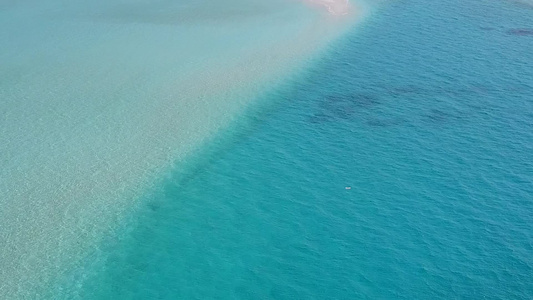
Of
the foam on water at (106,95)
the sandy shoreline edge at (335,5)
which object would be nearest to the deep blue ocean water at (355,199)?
the foam on water at (106,95)

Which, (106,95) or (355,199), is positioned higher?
(106,95)

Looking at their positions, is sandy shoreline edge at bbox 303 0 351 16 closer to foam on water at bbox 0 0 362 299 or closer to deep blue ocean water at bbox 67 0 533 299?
foam on water at bbox 0 0 362 299

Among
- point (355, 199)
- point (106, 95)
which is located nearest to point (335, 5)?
point (106, 95)

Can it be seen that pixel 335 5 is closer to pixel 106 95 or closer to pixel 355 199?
pixel 106 95

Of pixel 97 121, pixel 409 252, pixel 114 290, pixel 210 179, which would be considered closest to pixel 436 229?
pixel 409 252

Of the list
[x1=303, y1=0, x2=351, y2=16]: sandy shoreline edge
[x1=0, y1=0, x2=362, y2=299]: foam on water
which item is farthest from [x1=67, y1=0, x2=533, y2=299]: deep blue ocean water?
[x1=303, y1=0, x2=351, y2=16]: sandy shoreline edge

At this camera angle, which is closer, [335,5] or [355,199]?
[355,199]
